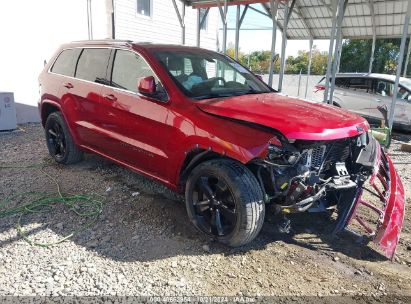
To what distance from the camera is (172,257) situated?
3.20m

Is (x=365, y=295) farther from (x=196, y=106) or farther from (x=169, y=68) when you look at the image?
(x=169, y=68)

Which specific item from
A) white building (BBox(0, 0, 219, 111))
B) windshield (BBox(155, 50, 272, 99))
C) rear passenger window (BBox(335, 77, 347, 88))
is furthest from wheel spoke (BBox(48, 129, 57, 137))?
rear passenger window (BBox(335, 77, 347, 88))

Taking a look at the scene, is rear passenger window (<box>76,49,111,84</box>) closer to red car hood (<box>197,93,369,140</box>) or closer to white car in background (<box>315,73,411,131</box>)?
red car hood (<box>197,93,369,140</box>)

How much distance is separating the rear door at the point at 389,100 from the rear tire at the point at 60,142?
8374 millimetres

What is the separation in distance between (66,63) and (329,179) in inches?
159

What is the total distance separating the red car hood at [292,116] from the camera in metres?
2.89

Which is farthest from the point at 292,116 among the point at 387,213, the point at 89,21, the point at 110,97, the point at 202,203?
the point at 89,21

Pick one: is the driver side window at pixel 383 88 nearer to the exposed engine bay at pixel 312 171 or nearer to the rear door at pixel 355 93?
the rear door at pixel 355 93

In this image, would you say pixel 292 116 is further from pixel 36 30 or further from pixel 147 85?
pixel 36 30

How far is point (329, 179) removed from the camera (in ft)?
10.4

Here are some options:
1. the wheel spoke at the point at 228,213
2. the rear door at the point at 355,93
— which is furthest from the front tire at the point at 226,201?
the rear door at the point at 355,93

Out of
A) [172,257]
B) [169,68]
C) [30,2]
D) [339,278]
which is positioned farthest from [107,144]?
[30,2]

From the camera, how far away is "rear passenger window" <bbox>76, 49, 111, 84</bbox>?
4.48 m

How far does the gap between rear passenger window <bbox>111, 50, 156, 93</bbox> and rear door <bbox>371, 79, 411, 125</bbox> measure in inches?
321
